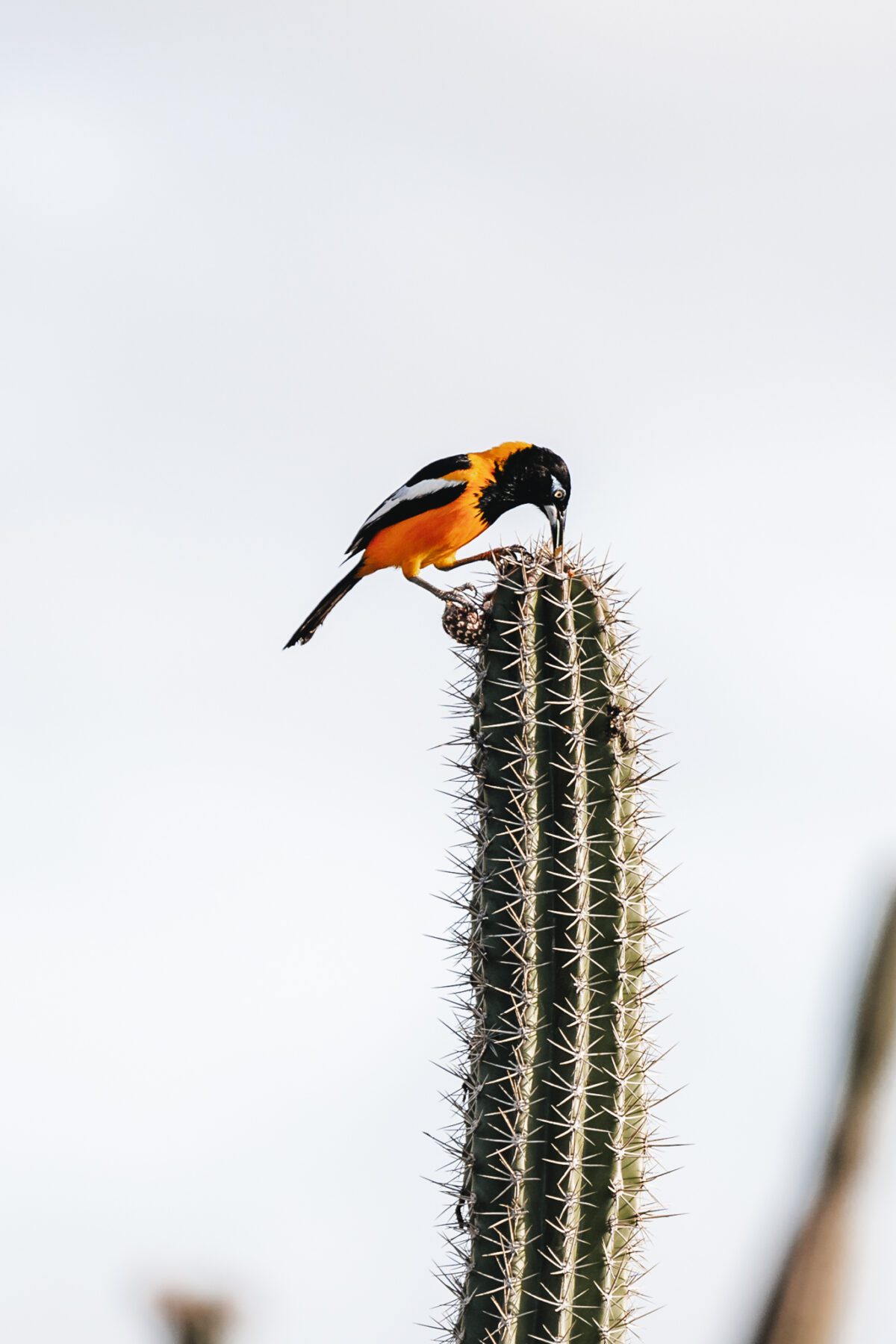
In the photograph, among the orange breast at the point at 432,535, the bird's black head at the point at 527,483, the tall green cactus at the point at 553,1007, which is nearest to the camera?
the tall green cactus at the point at 553,1007

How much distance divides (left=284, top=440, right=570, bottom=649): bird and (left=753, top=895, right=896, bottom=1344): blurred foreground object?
15.7ft

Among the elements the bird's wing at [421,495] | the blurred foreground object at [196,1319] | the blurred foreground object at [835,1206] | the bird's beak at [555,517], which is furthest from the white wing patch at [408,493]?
the blurred foreground object at [196,1319]

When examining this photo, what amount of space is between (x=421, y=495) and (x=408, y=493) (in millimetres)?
133

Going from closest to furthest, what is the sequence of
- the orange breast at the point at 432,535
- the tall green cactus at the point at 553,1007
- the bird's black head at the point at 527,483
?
the tall green cactus at the point at 553,1007, the orange breast at the point at 432,535, the bird's black head at the point at 527,483

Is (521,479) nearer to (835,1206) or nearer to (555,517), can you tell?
(555,517)

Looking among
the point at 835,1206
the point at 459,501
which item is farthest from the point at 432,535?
the point at 835,1206

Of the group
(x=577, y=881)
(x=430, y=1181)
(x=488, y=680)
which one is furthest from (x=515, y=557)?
(x=430, y=1181)

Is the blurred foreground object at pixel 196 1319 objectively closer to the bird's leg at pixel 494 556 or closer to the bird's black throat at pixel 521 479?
the bird's leg at pixel 494 556

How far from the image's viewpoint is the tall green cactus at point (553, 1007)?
4.31 m

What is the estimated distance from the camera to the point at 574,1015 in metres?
4.34

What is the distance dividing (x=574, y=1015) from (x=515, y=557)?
1.54 metres

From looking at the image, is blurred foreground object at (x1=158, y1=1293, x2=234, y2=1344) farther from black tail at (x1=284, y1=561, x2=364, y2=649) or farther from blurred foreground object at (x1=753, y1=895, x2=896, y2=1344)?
black tail at (x1=284, y1=561, x2=364, y2=649)

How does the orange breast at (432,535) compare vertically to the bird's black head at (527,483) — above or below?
below

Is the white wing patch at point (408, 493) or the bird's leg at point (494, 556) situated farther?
the white wing patch at point (408, 493)
